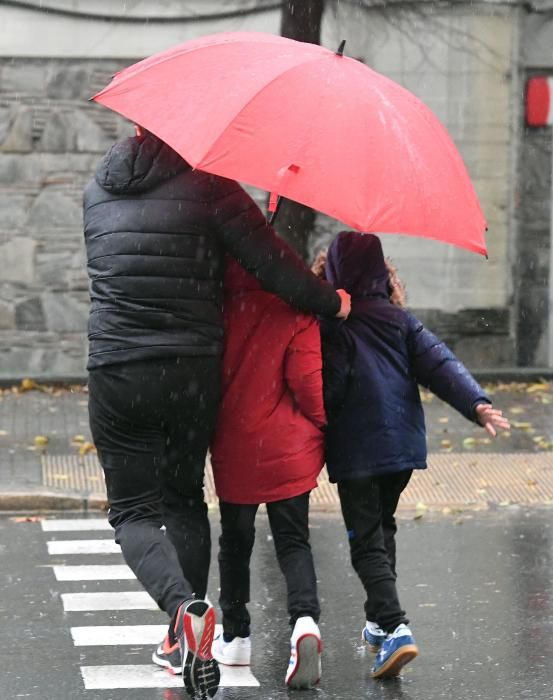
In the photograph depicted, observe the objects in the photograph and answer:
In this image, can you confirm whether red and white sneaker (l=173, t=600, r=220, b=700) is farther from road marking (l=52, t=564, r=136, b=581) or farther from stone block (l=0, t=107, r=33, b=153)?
stone block (l=0, t=107, r=33, b=153)

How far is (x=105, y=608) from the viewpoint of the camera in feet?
22.8

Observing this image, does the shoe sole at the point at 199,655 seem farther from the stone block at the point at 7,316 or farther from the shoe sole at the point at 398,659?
the stone block at the point at 7,316

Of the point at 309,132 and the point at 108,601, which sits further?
the point at 108,601

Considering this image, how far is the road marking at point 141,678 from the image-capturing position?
5.64m

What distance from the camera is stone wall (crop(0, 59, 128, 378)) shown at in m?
14.1

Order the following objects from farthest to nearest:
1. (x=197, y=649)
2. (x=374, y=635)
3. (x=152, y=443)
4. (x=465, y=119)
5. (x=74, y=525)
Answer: (x=465, y=119), (x=74, y=525), (x=374, y=635), (x=152, y=443), (x=197, y=649)

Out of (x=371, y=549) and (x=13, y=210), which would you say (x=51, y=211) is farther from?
(x=371, y=549)

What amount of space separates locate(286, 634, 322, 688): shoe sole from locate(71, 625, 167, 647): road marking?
0.95 m

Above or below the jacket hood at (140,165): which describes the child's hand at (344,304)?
below

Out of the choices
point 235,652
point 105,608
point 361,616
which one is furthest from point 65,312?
point 235,652

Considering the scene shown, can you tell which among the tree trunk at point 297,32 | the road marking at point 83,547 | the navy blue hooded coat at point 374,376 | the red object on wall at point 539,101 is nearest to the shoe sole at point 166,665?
the navy blue hooded coat at point 374,376

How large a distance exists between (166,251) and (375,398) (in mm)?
991

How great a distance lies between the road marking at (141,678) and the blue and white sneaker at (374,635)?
507 millimetres

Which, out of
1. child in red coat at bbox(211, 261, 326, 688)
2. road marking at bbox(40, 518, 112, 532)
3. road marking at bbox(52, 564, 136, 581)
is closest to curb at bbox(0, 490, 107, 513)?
road marking at bbox(40, 518, 112, 532)
